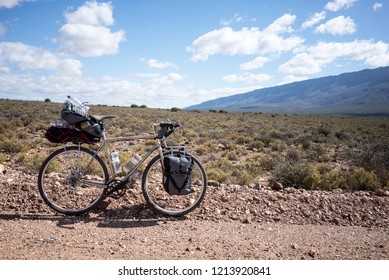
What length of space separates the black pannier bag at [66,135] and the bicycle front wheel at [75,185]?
0.20m

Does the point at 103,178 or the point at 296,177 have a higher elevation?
the point at 103,178

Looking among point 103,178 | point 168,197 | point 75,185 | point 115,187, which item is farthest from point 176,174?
point 75,185

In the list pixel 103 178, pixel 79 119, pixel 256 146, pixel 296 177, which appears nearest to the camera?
pixel 79 119

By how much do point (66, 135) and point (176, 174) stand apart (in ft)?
5.94

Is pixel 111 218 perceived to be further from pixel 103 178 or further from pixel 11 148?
pixel 11 148

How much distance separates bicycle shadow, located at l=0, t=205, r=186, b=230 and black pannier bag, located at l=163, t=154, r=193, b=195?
477 millimetres

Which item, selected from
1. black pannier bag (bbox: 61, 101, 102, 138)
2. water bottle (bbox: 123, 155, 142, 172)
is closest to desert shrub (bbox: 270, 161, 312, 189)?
water bottle (bbox: 123, 155, 142, 172)

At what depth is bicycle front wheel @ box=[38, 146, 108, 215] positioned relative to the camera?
16.3 feet

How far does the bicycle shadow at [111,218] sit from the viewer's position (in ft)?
15.3

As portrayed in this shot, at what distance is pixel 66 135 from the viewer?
16.0 ft

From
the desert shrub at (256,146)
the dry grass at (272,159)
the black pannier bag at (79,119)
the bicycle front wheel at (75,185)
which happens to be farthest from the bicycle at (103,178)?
the desert shrub at (256,146)

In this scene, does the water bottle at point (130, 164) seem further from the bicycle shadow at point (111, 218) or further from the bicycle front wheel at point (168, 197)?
the bicycle shadow at point (111, 218)

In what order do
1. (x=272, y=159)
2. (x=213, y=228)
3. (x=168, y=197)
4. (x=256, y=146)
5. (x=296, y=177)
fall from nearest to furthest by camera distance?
(x=213, y=228), (x=168, y=197), (x=296, y=177), (x=272, y=159), (x=256, y=146)

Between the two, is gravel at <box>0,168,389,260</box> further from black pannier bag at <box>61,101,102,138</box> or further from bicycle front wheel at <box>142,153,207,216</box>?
black pannier bag at <box>61,101,102,138</box>
